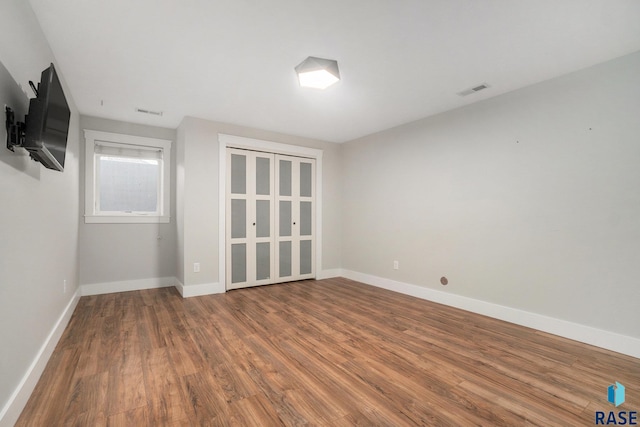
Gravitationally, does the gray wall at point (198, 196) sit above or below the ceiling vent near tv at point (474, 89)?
below

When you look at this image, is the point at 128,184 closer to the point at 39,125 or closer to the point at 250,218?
the point at 250,218

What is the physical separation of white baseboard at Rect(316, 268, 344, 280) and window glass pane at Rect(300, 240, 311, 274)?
0.73ft

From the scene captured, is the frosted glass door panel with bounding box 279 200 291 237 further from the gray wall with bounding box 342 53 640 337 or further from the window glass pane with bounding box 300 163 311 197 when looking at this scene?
the gray wall with bounding box 342 53 640 337

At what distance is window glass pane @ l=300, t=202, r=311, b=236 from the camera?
5.07 meters

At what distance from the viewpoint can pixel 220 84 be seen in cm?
299

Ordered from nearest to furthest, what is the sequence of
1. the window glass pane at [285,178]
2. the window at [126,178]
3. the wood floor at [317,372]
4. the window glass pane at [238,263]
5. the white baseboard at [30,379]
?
the white baseboard at [30,379] < the wood floor at [317,372] < the window at [126,178] < the window glass pane at [238,263] < the window glass pane at [285,178]

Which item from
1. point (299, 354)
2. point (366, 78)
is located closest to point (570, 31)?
point (366, 78)

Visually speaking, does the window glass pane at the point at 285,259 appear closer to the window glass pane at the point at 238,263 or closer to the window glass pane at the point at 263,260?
the window glass pane at the point at 263,260

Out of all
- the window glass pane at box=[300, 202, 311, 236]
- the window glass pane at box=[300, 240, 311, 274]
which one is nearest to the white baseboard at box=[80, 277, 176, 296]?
the window glass pane at box=[300, 240, 311, 274]

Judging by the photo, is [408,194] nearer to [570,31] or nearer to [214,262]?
[570,31]

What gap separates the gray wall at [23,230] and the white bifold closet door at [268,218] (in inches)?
82.9

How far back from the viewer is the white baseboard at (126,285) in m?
4.01

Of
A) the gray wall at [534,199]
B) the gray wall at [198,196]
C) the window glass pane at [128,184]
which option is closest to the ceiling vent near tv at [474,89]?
the gray wall at [534,199]

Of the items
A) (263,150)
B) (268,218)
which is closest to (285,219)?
(268,218)
